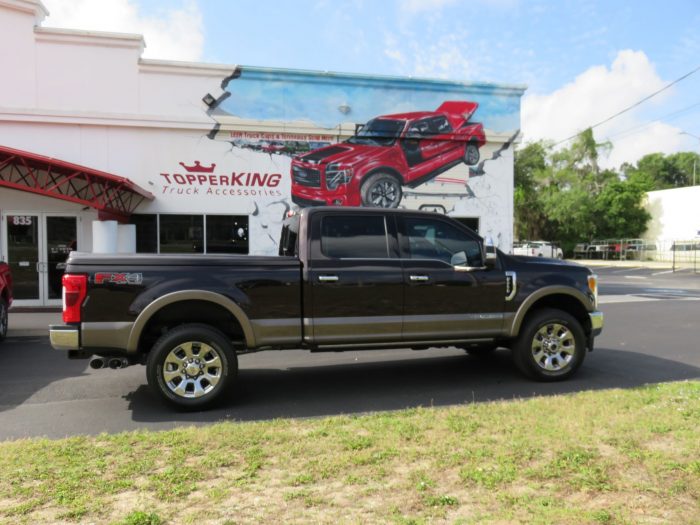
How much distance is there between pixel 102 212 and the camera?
1205 centimetres

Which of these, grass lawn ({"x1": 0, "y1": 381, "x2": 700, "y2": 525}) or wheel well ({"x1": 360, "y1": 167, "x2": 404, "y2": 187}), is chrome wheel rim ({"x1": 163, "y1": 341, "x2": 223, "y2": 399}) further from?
wheel well ({"x1": 360, "y1": 167, "x2": 404, "y2": 187})

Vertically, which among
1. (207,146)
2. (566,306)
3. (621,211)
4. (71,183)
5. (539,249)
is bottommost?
(566,306)

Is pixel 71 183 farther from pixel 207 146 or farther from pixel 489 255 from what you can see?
pixel 489 255

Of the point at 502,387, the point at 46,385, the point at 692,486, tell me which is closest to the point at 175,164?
the point at 46,385

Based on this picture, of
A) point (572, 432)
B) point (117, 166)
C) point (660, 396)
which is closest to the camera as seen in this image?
point (572, 432)

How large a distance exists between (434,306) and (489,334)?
77 centimetres

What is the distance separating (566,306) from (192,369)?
4.45 m

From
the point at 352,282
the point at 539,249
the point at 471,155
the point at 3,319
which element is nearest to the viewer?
the point at 352,282

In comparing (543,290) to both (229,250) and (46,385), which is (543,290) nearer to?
(46,385)

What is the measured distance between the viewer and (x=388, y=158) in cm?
1554

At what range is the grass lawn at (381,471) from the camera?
304 cm

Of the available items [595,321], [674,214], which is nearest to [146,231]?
[595,321]

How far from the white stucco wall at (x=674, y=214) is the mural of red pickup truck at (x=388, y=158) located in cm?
3492

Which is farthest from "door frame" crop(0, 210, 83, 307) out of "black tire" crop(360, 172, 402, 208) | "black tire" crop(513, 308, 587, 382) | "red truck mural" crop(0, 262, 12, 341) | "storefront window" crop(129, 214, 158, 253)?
"black tire" crop(513, 308, 587, 382)
